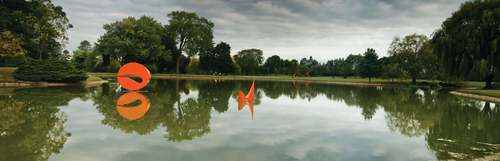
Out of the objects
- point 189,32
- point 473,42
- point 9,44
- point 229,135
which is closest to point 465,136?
point 229,135

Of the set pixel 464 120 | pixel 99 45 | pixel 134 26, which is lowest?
pixel 464 120

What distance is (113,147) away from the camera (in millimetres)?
7113

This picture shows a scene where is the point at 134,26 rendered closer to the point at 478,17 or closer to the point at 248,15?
the point at 248,15

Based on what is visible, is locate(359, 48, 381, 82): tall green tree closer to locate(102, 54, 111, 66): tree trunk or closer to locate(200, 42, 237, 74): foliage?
locate(200, 42, 237, 74): foliage

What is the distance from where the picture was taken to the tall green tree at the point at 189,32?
2306 inches

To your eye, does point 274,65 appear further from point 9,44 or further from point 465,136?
point 465,136

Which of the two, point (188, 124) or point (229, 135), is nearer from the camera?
point (229, 135)

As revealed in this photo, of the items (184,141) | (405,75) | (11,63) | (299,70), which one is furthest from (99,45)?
(184,141)

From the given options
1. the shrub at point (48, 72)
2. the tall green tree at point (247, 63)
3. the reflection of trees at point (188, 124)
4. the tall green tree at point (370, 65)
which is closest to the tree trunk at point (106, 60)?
the tall green tree at point (247, 63)

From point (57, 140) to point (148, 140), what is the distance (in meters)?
2.18

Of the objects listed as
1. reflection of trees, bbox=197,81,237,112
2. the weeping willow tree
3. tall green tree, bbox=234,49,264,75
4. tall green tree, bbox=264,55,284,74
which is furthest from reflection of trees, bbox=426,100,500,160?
tall green tree, bbox=264,55,284,74

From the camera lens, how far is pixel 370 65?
56781 millimetres

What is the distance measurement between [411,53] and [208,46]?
1401 inches

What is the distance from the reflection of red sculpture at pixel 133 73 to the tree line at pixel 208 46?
36.2 ft
